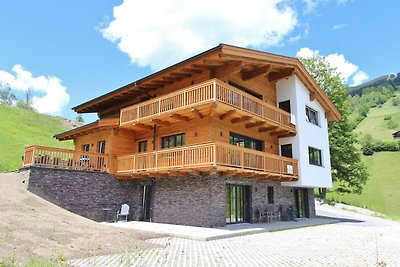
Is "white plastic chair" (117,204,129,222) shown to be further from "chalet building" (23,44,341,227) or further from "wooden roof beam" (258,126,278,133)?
"wooden roof beam" (258,126,278,133)

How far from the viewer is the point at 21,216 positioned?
10602 millimetres

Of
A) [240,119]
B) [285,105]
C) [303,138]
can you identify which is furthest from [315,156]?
[240,119]

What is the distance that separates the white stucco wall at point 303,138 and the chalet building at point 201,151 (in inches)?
2.9

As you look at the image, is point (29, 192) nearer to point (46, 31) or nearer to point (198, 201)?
point (198, 201)

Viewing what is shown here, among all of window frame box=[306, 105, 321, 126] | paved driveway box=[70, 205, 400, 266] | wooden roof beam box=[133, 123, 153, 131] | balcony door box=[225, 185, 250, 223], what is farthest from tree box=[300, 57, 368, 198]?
paved driveway box=[70, 205, 400, 266]

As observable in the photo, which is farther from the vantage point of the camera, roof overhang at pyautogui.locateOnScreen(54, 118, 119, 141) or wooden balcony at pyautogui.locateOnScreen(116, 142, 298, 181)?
roof overhang at pyautogui.locateOnScreen(54, 118, 119, 141)

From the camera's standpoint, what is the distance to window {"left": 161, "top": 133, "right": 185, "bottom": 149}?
17.4m

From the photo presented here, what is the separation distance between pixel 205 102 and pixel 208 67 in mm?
3501

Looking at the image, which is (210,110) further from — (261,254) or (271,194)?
(261,254)

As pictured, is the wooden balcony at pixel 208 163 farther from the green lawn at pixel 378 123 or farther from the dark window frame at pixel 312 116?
the green lawn at pixel 378 123

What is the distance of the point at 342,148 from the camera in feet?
106

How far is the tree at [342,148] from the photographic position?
3247 centimetres

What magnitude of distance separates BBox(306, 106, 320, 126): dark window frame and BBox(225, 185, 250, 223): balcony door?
8507mm

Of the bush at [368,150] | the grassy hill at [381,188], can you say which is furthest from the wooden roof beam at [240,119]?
the bush at [368,150]
